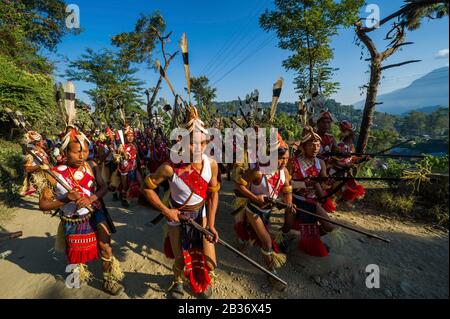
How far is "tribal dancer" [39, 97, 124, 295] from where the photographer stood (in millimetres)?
2811

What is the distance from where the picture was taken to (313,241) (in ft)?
11.6

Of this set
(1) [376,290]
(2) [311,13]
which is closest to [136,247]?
(1) [376,290]

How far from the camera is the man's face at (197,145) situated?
104 inches

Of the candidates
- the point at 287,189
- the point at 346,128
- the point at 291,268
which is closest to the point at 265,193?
the point at 287,189

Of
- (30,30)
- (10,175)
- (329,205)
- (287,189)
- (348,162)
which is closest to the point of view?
(287,189)

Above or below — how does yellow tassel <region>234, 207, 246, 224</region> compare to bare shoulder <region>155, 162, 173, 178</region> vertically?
below

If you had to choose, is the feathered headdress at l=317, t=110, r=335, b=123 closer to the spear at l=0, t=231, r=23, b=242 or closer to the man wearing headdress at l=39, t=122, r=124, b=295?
the man wearing headdress at l=39, t=122, r=124, b=295

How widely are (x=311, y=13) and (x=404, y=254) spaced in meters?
9.65

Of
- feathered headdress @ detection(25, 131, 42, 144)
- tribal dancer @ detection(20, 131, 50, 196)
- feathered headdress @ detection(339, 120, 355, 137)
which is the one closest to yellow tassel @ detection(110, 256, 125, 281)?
tribal dancer @ detection(20, 131, 50, 196)

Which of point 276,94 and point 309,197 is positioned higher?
point 276,94

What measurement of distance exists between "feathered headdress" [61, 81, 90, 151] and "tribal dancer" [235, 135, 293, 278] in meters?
2.10

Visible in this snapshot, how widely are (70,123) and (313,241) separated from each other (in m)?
3.77

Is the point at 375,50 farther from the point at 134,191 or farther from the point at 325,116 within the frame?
the point at 134,191
